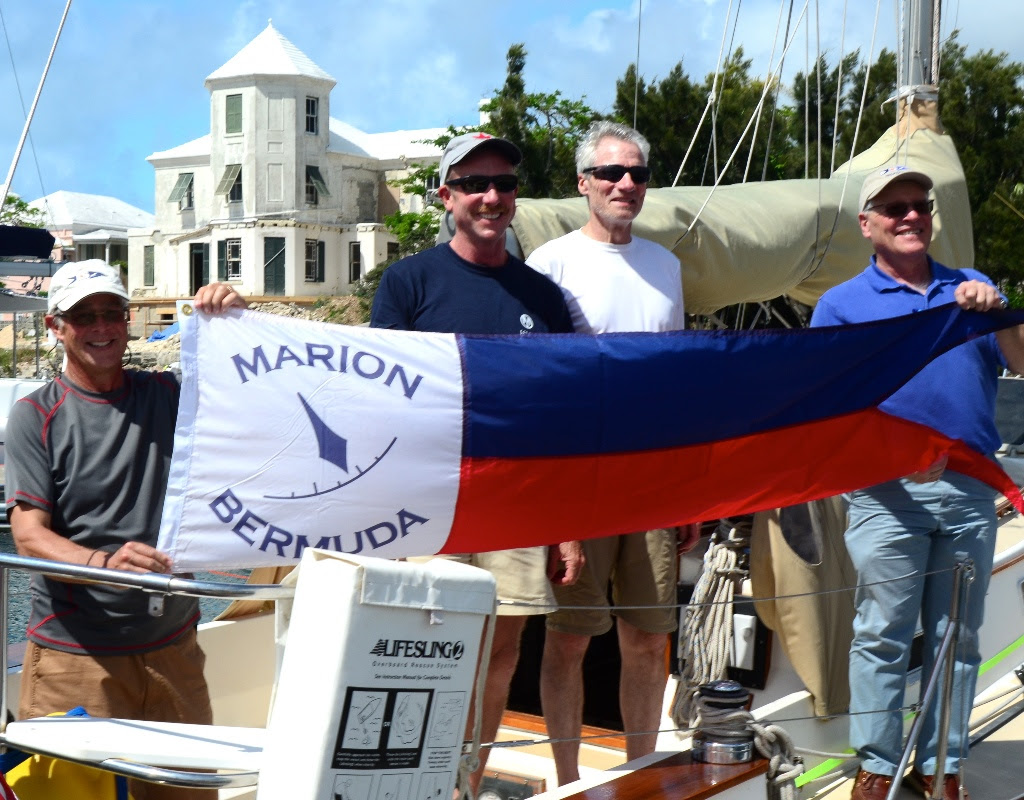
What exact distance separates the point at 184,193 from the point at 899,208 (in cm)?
6112

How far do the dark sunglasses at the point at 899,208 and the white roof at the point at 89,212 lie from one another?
75985 mm

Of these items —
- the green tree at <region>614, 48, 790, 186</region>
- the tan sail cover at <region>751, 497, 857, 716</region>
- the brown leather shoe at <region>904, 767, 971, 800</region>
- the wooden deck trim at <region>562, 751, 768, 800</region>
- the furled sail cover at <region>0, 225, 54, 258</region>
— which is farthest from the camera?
the green tree at <region>614, 48, 790, 186</region>

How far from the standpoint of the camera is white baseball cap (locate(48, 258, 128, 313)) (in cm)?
306

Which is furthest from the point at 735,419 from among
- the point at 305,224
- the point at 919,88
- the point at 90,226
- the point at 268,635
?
the point at 90,226

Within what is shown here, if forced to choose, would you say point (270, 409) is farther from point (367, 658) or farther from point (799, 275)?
point (799, 275)

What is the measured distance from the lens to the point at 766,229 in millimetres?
5207

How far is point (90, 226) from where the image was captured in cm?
7744

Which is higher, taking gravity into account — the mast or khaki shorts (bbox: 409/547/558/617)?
the mast

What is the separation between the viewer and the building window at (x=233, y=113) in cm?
5822

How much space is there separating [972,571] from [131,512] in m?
2.36

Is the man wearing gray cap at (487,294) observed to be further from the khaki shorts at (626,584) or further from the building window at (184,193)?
the building window at (184,193)

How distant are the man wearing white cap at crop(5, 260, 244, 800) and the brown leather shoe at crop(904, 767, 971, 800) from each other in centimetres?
225

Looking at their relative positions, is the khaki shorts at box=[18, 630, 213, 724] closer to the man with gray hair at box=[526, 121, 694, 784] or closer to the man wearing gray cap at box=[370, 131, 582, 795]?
the man wearing gray cap at box=[370, 131, 582, 795]

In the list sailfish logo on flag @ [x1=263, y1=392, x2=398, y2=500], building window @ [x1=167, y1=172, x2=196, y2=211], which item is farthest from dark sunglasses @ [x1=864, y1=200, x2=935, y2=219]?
building window @ [x1=167, y1=172, x2=196, y2=211]
